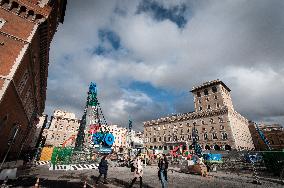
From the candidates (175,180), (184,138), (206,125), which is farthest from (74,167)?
(184,138)

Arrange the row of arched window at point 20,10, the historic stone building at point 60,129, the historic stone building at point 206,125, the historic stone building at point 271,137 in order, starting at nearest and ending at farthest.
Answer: the row of arched window at point 20,10
the historic stone building at point 206,125
the historic stone building at point 271,137
the historic stone building at point 60,129

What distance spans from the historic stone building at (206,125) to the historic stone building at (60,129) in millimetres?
29209

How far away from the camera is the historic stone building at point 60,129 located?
7225 centimetres

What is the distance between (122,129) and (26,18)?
102173 millimetres

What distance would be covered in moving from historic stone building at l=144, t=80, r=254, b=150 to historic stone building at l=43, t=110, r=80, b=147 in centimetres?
2921

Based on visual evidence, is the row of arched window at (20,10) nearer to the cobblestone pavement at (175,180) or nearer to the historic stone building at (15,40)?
the historic stone building at (15,40)

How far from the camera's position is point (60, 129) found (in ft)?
246

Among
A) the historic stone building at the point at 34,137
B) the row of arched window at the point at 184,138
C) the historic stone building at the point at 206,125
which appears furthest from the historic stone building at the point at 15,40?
the historic stone building at the point at 206,125

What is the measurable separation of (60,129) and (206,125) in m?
52.8

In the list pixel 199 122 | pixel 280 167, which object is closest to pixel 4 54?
pixel 280 167

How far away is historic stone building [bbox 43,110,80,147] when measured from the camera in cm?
7225

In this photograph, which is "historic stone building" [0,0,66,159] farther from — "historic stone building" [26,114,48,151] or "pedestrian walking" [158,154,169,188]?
"historic stone building" [26,114,48,151]

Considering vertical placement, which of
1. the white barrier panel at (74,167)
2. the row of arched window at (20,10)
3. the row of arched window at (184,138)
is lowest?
the white barrier panel at (74,167)

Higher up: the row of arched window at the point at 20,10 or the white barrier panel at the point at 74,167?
the row of arched window at the point at 20,10
